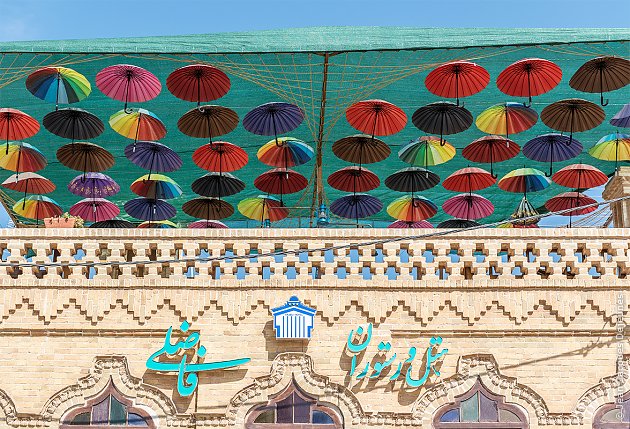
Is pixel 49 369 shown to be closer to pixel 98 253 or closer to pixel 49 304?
pixel 49 304

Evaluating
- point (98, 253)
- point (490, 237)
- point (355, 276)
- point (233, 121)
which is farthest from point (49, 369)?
point (233, 121)

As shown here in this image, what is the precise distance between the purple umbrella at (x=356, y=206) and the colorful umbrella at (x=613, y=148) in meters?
5.86

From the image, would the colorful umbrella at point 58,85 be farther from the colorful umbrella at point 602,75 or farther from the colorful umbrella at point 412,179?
the colorful umbrella at point 602,75

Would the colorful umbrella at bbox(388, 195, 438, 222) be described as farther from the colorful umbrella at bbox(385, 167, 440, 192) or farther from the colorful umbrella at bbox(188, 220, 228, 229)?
the colorful umbrella at bbox(188, 220, 228, 229)

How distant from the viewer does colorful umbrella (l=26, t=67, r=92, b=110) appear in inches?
786

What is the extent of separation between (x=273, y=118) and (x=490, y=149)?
5.16 meters

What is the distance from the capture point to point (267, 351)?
14031mm

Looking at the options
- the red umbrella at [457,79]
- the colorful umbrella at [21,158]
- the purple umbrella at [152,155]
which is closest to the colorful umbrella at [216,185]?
the purple umbrella at [152,155]

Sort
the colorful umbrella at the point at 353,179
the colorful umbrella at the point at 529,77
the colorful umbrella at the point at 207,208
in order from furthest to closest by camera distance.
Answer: the colorful umbrella at the point at 207,208
the colorful umbrella at the point at 353,179
the colorful umbrella at the point at 529,77

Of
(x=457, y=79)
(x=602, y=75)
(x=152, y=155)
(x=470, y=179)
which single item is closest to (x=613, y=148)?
(x=602, y=75)

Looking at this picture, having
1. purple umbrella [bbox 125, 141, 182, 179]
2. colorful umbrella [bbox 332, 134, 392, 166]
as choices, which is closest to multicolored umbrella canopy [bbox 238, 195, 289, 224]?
colorful umbrella [bbox 332, 134, 392, 166]

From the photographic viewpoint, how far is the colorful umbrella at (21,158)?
22594 mm

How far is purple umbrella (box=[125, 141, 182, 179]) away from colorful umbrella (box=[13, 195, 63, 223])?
4.50m

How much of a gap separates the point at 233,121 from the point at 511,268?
9127 millimetres
